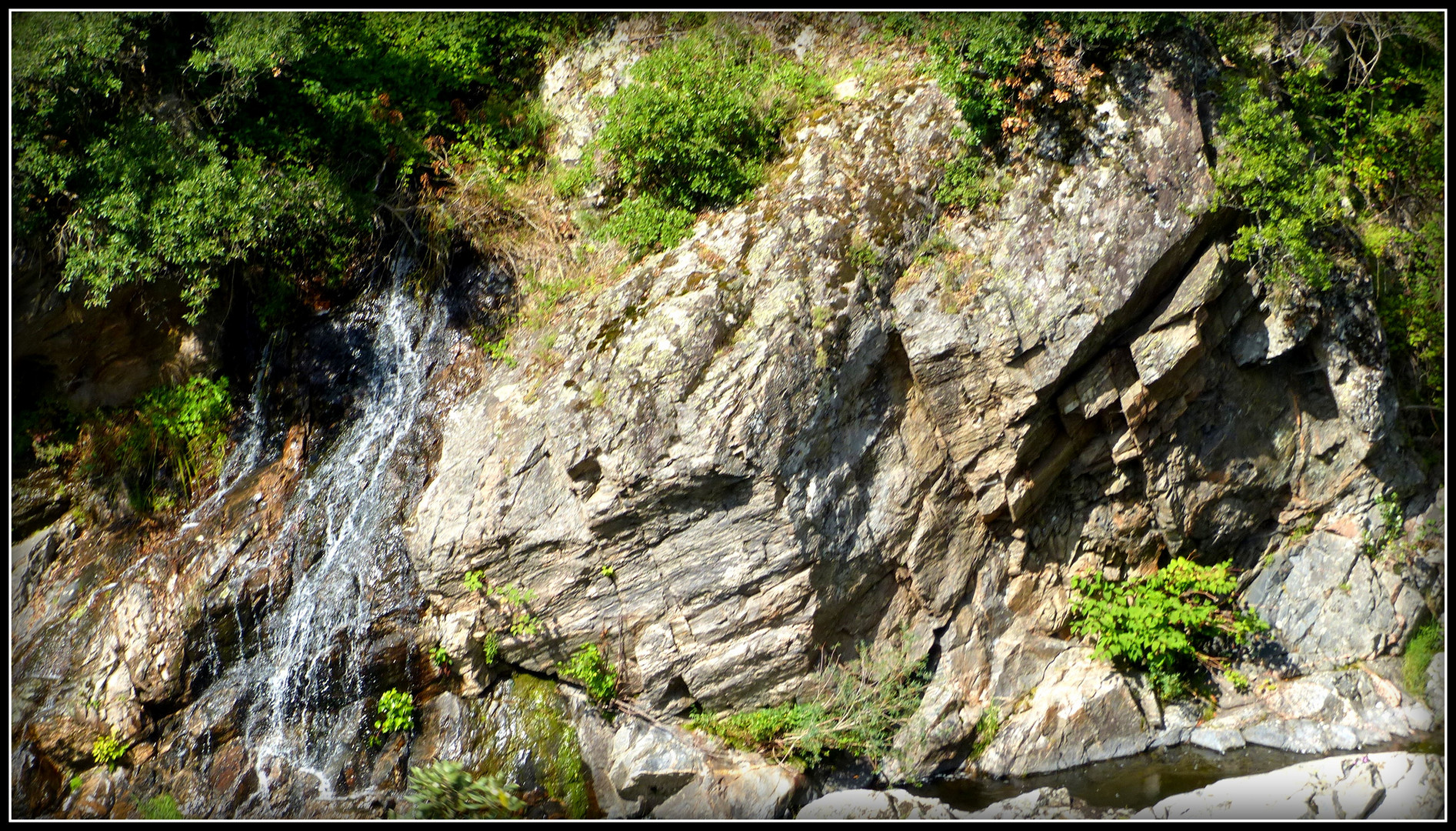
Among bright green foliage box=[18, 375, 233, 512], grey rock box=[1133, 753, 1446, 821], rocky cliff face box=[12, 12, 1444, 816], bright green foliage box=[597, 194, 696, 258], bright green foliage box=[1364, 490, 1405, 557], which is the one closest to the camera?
grey rock box=[1133, 753, 1446, 821]

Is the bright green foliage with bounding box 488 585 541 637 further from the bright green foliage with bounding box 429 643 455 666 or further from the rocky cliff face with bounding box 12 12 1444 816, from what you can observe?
the bright green foliage with bounding box 429 643 455 666

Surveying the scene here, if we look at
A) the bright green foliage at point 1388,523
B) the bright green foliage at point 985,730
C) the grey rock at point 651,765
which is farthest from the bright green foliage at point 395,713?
the bright green foliage at point 1388,523

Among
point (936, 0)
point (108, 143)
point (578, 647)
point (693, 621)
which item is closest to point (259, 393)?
point (108, 143)

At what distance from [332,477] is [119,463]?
2888mm

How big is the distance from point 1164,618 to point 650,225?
6999 millimetres

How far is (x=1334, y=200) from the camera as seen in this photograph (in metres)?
8.19

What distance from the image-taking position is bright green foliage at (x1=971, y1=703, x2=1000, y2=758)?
8.31m

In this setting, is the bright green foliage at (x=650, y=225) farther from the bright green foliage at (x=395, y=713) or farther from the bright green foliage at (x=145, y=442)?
the bright green foliage at (x=145, y=442)

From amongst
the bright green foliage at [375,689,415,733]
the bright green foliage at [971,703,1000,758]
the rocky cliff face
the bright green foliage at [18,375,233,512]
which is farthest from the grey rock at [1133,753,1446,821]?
the bright green foliage at [18,375,233,512]

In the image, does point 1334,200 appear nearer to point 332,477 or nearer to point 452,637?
point 452,637

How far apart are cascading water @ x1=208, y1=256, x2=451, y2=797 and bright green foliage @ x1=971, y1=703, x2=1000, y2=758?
19.5ft

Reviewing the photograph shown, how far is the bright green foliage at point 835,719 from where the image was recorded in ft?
26.3

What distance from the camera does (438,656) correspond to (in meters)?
8.39

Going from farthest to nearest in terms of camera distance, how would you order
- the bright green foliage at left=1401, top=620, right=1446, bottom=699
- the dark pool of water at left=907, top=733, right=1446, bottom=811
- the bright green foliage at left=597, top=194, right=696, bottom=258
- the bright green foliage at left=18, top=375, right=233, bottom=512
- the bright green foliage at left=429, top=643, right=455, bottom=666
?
the bright green foliage at left=18, top=375, right=233, bottom=512 < the bright green foliage at left=597, top=194, right=696, bottom=258 < the bright green foliage at left=429, top=643, right=455, bottom=666 < the bright green foliage at left=1401, top=620, right=1446, bottom=699 < the dark pool of water at left=907, top=733, right=1446, bottom=811
